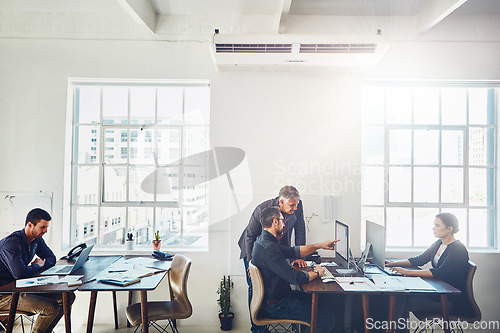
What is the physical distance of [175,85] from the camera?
4.38 meters

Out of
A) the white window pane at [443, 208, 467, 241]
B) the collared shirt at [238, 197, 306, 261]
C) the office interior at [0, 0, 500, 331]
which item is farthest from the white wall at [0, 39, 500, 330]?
the white window pane at [443, 208, 467, 241]

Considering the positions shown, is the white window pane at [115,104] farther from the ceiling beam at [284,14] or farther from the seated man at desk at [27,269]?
the ceiling beam at [284,14]

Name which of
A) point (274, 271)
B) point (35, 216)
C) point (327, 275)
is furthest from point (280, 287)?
point (35, 216)

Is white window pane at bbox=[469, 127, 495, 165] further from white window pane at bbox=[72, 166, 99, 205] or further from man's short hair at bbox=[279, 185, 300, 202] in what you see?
white window pane at bbox=[72, 166, 99, 205]

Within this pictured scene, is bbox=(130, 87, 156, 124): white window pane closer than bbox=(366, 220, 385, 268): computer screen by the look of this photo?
No

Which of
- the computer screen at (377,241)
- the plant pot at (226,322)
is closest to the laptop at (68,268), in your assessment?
the plant pot at (226,322)

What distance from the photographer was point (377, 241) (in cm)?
331

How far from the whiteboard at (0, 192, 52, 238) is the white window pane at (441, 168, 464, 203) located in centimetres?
509

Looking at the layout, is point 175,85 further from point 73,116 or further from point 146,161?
point 73,116

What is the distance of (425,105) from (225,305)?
367cm

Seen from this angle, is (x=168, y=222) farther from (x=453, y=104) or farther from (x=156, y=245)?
(x=453, y=104)

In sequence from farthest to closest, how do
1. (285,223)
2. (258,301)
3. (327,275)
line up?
(285,223), (327,275), (258,301)

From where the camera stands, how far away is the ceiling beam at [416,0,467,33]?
11.7 ft

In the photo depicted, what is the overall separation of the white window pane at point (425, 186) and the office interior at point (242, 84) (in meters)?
0.78
